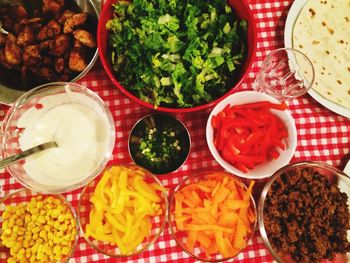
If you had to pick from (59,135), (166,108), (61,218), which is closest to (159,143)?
(166,108)

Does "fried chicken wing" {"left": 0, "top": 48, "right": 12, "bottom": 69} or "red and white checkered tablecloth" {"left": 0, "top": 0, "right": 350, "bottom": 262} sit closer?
"fried chicken wing" {"left": 0, "top": 48, "right": 12, "bottom": 69}

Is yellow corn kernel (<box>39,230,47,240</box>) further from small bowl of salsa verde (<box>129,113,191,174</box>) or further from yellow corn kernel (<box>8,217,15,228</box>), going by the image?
small bowl of salsa verde (<box>129,113,191,174</box>)

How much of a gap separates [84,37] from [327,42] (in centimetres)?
Answer: 137

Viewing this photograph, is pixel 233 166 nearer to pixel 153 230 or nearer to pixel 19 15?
pixel 153 230

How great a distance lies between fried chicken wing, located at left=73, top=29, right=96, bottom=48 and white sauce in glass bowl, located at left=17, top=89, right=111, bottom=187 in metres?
0.26

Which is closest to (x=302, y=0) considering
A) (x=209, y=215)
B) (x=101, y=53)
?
(x=101, y=53)

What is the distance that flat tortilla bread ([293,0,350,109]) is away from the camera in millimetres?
2152

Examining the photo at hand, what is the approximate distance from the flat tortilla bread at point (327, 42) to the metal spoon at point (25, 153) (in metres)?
1.44

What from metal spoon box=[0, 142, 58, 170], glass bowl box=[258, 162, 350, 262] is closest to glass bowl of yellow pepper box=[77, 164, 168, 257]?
metal spoon box=[0, 142, 58, 170]

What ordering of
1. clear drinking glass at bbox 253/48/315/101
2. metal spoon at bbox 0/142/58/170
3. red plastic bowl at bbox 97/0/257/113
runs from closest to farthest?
metal spoon at bbox 0/142/58/170 → red plastic bowl at bbox 97/0/257/113 → clear drinking glass at bbox 253/48/315/101

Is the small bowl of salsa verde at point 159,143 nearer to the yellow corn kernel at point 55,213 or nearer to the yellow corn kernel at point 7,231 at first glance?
the yellow corn kernel at point 55,213

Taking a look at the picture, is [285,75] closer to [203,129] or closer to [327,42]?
[327,42]

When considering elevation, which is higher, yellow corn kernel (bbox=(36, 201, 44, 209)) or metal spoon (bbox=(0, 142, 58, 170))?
metal spoon (bbox=(0, 142, 58, 170))

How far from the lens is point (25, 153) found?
1745 millimetres
